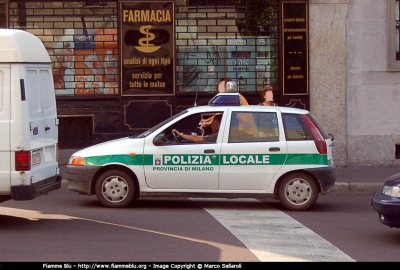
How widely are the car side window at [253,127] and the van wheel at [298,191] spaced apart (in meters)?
0.65

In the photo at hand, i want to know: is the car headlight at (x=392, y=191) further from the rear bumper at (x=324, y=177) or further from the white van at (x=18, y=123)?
the white van at (x=18, y=123)

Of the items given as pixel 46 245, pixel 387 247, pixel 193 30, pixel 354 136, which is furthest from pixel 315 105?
pixel 46 245

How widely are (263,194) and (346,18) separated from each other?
6913mm

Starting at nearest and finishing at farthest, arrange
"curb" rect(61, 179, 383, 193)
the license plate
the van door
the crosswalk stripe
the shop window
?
1. the crosswalk stripe
2. the van door
3. the license plate
4. "curb" rect(61, 179, 383, 193)
5. the shop window

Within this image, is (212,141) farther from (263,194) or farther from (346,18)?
(346,18)

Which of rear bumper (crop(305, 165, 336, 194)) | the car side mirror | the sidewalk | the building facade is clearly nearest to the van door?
the car side mirror

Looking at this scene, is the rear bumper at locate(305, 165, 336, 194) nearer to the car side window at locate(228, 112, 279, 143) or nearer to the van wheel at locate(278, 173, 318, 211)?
the van wheel at locate(278, 173, 318, 211)

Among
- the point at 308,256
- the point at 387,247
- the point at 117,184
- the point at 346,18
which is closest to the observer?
the point at 308,256

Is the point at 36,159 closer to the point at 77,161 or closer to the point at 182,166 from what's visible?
the point at 77,161

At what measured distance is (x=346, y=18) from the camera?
56.3ft

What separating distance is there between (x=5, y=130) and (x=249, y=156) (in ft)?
11.9

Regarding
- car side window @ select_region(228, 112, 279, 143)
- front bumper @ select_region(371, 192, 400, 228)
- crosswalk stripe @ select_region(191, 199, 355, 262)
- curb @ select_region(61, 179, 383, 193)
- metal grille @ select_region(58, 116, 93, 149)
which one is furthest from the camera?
metal grille @ select_region(58, 116, 93, 149)

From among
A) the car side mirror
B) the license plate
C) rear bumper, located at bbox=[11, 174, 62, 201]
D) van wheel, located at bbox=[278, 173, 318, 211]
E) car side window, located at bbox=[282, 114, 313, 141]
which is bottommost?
van wheel, located at bbox=[278, 173, 318, 211]

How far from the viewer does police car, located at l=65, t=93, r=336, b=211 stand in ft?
37.7
